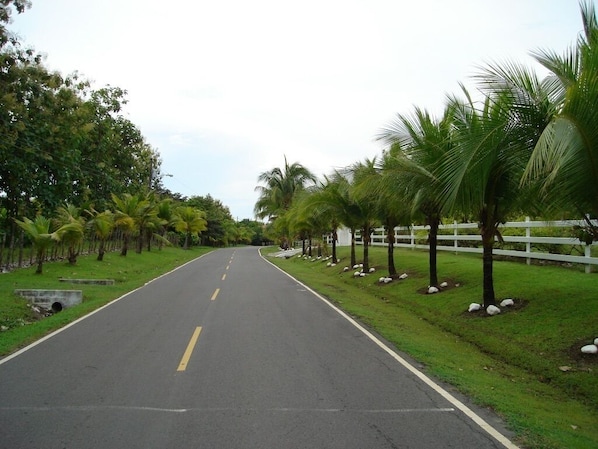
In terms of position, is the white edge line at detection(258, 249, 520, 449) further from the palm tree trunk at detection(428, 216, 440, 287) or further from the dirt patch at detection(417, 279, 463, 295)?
the palm tree trunk at detection(428, 216, 440, 287)

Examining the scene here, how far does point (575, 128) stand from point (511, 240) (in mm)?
9168

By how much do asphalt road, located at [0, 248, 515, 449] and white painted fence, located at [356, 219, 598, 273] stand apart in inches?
260

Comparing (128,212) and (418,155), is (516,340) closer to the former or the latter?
(418,155)

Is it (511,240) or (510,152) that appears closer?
(510,152)

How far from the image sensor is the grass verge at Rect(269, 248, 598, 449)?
5719 mm

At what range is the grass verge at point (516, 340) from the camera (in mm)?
5719

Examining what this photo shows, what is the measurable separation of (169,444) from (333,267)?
24.7 m

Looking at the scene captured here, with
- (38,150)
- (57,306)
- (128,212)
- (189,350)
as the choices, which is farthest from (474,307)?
(128,212)

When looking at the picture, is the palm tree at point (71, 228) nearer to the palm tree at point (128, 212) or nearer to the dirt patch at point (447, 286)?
the palm tree at point (128, 212)

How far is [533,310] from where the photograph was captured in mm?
10297

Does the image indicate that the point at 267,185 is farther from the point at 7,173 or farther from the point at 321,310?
the point at 321,310

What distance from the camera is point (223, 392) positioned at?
238 inches

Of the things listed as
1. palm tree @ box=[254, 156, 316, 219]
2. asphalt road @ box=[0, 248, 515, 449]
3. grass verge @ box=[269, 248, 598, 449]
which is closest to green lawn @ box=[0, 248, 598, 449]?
grass verge @ box=[269, 248, 598, 449]

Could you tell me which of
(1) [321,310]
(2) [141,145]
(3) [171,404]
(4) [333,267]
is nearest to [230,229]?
(2) [141,145]
